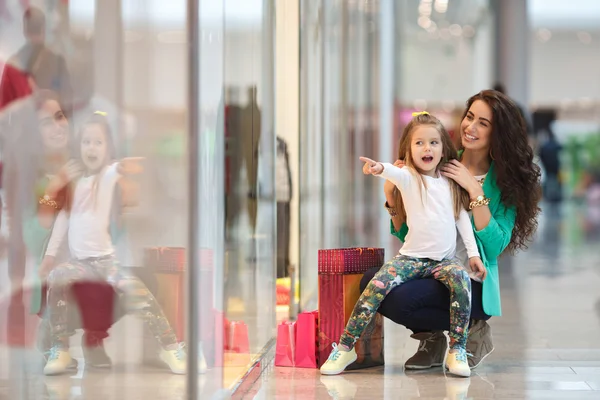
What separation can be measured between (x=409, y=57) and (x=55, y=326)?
67.5 ft

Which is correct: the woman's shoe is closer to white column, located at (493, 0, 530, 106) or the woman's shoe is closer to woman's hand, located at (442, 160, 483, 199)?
woman's hand, located at (442, 160, 483, 199)

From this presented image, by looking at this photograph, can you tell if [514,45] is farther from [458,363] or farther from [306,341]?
[458,363]

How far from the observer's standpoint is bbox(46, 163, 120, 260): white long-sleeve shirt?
2363 mm

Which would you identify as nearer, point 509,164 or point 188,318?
point 188,318

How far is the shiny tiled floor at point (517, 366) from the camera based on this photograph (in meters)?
3.38

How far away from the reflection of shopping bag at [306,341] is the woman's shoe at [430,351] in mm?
374

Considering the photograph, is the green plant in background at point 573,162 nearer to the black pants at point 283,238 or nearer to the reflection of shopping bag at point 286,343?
the black pants at point 283,238

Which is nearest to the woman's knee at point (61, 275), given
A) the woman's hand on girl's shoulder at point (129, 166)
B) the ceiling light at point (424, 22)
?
the woman's hand on girl's shoulder at point (129, 166)

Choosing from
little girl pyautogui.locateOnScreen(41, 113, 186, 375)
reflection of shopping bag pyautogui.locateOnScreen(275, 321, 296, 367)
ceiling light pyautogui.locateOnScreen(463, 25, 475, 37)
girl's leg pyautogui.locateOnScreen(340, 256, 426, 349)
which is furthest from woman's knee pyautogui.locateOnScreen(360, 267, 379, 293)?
ceiling light pyautogui.locateOnScreen(463, 25, 475, 37)

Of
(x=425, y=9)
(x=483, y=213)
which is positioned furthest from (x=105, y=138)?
(x=425, y=9)

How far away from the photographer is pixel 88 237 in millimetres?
2402

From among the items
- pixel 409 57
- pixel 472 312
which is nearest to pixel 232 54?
pixel 472 312

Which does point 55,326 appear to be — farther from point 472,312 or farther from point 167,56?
point 472,312

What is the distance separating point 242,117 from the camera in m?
3.65
